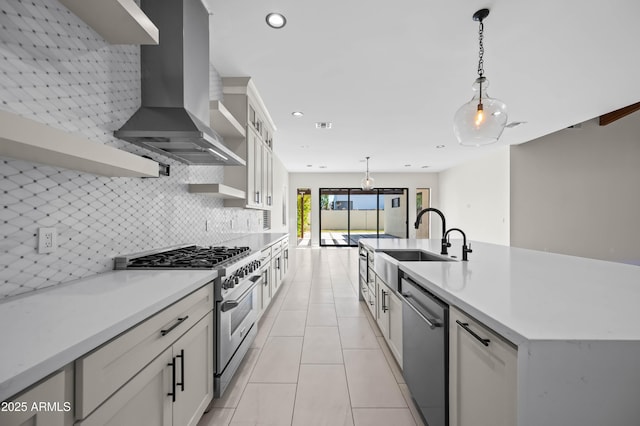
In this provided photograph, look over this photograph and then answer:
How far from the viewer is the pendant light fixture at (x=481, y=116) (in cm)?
202

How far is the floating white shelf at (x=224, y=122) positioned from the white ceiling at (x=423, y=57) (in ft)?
2.14

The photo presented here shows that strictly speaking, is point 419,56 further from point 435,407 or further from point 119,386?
point 119,386

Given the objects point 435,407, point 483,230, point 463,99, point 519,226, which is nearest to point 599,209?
point 519,226

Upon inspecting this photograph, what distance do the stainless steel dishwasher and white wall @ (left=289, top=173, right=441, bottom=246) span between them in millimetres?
8351

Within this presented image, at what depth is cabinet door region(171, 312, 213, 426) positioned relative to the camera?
4.00 feet

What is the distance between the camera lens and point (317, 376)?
2029 mm

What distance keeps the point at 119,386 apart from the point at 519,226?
7.85 metres


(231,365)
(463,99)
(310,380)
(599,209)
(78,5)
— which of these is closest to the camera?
(78,5)

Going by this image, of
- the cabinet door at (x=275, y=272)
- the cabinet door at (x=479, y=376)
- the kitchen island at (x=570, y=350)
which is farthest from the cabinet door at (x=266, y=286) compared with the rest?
the kitchen island at (x=570, y=350)

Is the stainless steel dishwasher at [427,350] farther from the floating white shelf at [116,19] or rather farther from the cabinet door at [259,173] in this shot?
the cabinet door at [259,173]

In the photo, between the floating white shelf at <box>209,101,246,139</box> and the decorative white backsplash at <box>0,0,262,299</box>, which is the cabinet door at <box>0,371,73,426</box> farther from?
the floating white shelf at <box>209,101,246,139</box>

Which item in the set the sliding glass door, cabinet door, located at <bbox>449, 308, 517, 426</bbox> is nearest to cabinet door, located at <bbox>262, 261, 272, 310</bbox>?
cabinet door, located at <bbox>449, 308, 517, 426</bbox>

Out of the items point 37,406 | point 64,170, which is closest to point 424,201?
point 64,170

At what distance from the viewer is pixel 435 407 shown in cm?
129
